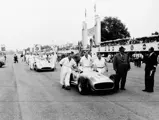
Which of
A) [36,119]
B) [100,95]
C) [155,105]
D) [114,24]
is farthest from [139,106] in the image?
[114,24]

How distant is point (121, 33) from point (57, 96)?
229 ft

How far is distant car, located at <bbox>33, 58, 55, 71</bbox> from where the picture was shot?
20.6 meters

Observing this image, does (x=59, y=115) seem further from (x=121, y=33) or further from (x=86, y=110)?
(x=121, y=33)

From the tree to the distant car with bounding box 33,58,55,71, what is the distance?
54.9 m

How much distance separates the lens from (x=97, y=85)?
8.41 metres

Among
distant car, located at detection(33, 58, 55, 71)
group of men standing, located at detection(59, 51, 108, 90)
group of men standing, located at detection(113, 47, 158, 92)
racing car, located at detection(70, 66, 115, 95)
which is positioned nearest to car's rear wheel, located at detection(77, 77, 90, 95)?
racing car, located at detection(70, 66, 115, 95)

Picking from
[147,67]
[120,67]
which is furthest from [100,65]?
[147,67]

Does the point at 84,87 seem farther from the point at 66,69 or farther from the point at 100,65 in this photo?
the point at 100,65

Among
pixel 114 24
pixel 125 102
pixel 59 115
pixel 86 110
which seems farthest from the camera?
pixel 114 24

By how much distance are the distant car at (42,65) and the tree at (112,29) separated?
54883 millimetres

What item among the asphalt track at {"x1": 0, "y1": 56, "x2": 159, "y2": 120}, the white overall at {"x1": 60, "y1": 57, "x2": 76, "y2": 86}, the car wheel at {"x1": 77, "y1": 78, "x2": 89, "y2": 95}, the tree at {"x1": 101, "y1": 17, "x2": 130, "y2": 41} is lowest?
the asphalt track at {"x1": 0, "y1": 56, "x2": 159, "y2": 120}

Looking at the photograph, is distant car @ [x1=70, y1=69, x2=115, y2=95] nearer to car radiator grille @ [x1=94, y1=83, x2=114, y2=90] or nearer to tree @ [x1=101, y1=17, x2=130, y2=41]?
car radiator grille @ [x1=94, y1=83, x2=114, y2=90]

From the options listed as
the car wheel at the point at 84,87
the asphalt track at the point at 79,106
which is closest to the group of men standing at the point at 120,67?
the asphalt track at the point at 79,106

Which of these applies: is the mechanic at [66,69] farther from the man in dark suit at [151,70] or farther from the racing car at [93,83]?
the man in dark suit at [151,70]
